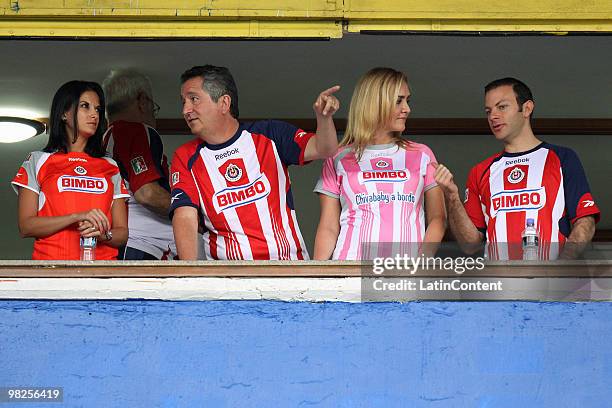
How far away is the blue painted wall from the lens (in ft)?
11.1

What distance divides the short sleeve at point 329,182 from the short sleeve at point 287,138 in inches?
4.4

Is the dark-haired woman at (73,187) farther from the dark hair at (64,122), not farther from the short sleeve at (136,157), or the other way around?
the short sleeve at (136,157)

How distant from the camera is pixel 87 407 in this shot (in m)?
3.36

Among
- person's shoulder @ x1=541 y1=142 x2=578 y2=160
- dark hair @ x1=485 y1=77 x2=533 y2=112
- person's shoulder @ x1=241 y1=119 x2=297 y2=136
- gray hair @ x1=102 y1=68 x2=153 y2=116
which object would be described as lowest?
person's shoulder @ x1=541 y1=142 x2=578 y2=160

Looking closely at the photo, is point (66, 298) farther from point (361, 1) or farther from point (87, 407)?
point (361, 1)

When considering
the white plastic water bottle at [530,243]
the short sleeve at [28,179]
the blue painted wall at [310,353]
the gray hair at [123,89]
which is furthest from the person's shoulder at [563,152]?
the short sleeve at [28,179]

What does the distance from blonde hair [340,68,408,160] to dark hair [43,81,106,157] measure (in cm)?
102

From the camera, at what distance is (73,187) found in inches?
172

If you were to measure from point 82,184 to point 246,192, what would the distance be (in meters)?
0.66

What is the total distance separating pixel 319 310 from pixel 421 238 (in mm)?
801

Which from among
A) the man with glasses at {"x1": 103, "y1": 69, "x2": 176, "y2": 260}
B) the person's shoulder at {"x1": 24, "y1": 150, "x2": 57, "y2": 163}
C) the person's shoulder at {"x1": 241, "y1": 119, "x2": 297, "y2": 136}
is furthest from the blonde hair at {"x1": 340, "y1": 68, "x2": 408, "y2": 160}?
the person's shoulder at {"x1": 24, "y1": 150, "x2": 57, "y2": 163}

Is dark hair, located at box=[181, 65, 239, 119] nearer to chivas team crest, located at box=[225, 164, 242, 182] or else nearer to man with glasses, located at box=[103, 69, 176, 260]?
chivas team crest, located at box=[225, 164, 242, 182]

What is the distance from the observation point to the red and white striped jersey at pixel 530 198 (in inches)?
166

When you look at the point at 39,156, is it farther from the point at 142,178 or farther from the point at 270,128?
the point at 270,128
